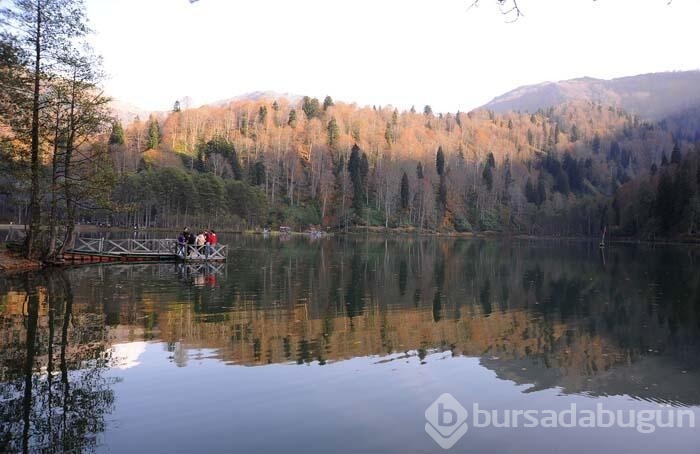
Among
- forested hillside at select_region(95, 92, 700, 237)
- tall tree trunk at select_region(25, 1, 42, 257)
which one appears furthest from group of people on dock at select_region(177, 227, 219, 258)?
forested hillside at select_region(95, 92, 700, 237)

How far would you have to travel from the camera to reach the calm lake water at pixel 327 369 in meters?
8.95

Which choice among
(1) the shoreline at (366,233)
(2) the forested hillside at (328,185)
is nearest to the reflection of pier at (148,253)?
(1) the shoreline at (366,233)

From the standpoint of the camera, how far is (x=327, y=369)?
12.9m

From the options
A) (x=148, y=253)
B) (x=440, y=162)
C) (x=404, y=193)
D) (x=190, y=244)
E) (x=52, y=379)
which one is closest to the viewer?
(x=52, y=379)

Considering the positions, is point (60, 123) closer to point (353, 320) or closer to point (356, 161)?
point (353, 320)

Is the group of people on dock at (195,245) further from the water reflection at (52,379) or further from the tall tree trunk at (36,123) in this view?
the water reflection at (52,379)

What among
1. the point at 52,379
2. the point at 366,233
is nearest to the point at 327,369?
the point at 52,379

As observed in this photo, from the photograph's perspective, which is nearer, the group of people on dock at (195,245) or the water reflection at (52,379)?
the water reflection at (52,379)

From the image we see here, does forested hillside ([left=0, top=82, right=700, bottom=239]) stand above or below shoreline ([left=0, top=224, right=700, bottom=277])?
above

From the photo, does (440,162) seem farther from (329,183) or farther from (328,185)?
(328,185)

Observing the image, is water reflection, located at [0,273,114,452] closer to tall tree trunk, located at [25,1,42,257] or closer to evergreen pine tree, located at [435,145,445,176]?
tall tree trunk, located at [25,1,42,257]

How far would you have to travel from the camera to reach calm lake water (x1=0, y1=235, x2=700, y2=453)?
895 cm

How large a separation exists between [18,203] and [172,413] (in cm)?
2548

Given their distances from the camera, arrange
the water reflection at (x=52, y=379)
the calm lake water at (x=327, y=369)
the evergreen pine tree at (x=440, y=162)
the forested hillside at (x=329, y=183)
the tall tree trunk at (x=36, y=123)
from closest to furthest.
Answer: the water reflection at (x=52, y=379)
the calm lake water at (x=327, y=369)
the tall tree trunk at (x=36, y=123)
the forested hillside at (x=329, y=183)
the evergreen pine tree at (x=440, y=162)
